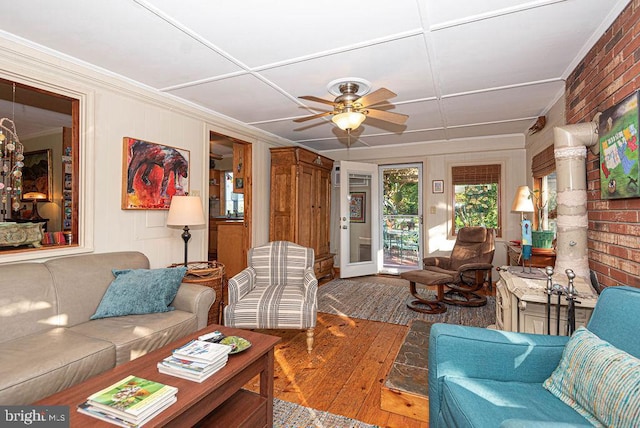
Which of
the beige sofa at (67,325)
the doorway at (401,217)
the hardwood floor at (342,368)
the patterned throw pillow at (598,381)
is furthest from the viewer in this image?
the doorway at (401,217)

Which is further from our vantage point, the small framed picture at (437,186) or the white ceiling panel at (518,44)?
the small framed picture at (437,186)

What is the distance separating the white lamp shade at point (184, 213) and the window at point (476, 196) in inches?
164

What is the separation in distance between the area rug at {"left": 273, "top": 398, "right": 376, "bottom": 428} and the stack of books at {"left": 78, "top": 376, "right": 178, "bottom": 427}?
82 centimetres

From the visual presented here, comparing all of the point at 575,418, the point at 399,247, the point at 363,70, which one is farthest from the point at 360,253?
the point at 575,418

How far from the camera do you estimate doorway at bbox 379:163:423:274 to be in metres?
5.68

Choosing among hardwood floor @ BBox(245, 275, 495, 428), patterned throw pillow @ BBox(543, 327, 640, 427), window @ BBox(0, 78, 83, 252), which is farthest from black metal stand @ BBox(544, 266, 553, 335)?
window @ BBox(0, 78, 83, 252)

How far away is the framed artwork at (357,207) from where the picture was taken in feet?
17.9

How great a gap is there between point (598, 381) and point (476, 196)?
14.8ft

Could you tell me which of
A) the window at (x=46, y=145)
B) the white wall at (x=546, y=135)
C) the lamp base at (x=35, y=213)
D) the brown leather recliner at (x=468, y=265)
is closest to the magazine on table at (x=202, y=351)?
the window at (x=46, y=145)

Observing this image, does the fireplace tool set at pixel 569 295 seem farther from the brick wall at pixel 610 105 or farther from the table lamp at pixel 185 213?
the table lamp at pixel 185 213

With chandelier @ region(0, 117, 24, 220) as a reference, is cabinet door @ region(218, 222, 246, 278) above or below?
below

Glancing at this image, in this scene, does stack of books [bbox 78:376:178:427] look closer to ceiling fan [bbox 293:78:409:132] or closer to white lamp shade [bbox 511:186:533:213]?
ceiling fan [bbox 293:78:409:132]

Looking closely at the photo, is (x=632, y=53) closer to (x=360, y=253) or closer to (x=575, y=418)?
(x=575, y=418)

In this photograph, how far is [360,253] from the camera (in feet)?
18.1
